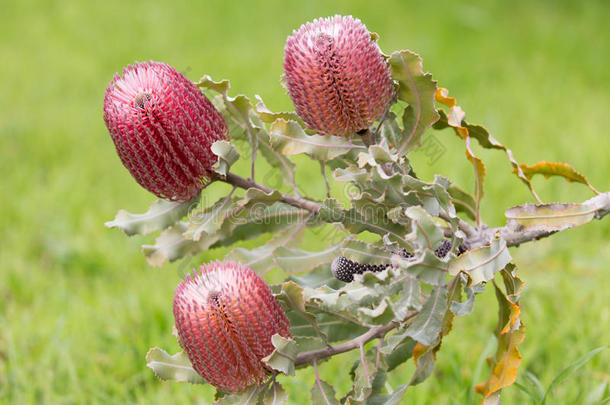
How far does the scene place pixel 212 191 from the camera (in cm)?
410

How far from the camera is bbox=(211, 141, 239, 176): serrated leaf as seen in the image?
141 centimetres

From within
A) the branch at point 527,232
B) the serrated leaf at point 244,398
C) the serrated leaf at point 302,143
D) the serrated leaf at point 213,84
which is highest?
the serrated leaf at point 213,84

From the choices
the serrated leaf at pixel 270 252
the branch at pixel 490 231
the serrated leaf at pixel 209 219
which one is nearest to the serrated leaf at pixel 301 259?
the serrated leaf at pixel 270 252

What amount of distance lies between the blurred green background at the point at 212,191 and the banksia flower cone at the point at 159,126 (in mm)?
462

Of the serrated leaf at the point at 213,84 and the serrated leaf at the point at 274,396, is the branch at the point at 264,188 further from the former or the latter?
the serrated leaf at the point at 274,396

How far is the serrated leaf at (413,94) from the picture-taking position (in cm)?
148

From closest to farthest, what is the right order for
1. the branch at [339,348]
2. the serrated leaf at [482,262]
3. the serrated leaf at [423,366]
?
the serrated leaf at [482,262] → the branch at [339,348] → the serrated leaf at [423,366]

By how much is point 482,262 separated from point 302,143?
48 centimetres

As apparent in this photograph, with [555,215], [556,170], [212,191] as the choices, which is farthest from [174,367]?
[212,191]

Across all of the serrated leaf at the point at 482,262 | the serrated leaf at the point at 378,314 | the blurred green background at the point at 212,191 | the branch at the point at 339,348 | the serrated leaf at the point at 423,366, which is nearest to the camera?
the serrated leaf at the point at 378,314

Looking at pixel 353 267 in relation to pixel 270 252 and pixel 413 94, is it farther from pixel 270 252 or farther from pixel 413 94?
pixel 413 94

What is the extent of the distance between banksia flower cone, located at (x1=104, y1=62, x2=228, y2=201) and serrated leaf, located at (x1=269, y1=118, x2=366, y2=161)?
A: 0.15 meters

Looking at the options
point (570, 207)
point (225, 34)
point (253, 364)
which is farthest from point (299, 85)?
point (225, 34)

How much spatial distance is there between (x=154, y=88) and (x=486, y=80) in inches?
171
